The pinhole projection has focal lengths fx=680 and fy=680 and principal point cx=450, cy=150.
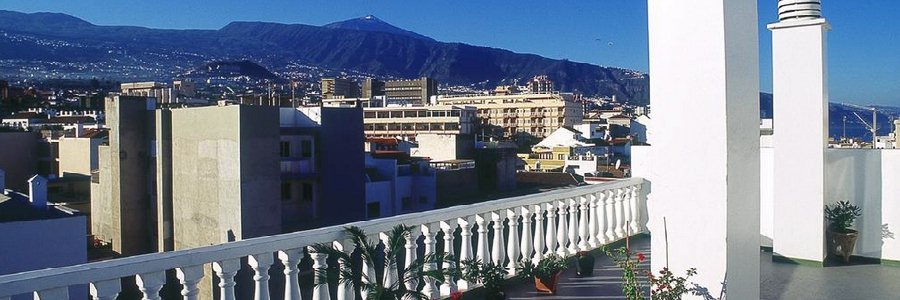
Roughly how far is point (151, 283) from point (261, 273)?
1.58 ft

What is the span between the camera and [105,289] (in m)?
2.36

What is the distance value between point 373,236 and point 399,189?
39953 mm

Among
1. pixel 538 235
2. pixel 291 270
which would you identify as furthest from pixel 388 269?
pixel 538 235

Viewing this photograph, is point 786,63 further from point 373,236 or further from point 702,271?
point 373,236

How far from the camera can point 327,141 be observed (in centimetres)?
4156

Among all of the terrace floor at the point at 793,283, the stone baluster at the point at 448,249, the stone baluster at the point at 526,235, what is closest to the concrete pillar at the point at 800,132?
the terrace floor at the point at 793,283

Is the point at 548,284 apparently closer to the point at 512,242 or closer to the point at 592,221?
the point at 512,242

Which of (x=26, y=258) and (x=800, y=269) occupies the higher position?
(x=800, y=269)

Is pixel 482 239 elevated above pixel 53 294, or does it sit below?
below

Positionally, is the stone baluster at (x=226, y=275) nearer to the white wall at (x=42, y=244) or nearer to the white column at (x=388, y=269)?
the white column at (x=388, y=269)

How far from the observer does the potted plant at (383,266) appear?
9.81 ft

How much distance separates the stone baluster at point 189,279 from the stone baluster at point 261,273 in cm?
26

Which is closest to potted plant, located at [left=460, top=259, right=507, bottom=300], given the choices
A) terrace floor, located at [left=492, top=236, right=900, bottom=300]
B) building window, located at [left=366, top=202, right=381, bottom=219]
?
terrace floor, located at [left=492, top=236, right=900, bottom=300]

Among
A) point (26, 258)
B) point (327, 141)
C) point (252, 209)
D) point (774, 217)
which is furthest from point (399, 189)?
point (774, 217)
